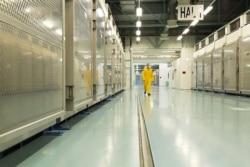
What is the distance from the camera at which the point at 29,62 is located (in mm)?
2316

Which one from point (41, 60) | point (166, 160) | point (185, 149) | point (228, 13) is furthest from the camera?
point (228, 13)

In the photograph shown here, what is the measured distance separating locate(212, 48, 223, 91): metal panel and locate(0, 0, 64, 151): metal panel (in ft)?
45.3

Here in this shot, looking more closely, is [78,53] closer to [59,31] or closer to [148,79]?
[59,31]

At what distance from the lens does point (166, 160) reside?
94.7 inches

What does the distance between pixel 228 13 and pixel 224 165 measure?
1771 cm

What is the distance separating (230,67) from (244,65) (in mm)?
1838

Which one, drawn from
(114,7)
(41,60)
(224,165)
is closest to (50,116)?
(41,60)

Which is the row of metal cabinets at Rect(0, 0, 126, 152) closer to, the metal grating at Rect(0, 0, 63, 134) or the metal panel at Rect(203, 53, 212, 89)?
Answer: the metal grating at Rect(0, 0, 63, 134)

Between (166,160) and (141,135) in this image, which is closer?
(166,160)

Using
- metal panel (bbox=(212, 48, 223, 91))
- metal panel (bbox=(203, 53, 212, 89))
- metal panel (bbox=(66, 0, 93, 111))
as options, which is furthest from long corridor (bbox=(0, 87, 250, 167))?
metal panel (bbox=(203, 53, 212, 89))

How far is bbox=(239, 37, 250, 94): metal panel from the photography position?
11586mm

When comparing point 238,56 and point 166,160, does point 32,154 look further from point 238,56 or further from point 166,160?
point 238,56

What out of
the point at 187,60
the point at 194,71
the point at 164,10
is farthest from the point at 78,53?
the point at 187,60

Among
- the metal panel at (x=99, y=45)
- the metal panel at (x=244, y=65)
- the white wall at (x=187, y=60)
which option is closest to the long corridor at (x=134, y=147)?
the metal panel at (x=99, y=45)
